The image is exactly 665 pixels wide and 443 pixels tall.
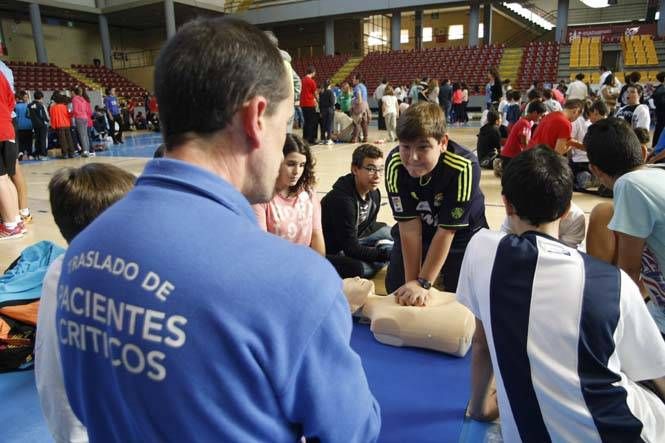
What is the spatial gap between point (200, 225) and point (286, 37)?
2828cm

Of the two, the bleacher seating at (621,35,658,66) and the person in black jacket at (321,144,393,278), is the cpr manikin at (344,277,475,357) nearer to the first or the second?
the person in black jacket at (321,144,393,278)

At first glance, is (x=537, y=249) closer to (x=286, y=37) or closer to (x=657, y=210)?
(x=657, y=210)

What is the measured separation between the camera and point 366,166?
3242 millimetres

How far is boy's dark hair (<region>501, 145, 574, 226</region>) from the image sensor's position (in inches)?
50.4

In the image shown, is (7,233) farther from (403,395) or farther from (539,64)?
(539,64)

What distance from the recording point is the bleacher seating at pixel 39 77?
55.0 feet

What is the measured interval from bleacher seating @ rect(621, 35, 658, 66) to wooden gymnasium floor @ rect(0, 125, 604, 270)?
10862mm

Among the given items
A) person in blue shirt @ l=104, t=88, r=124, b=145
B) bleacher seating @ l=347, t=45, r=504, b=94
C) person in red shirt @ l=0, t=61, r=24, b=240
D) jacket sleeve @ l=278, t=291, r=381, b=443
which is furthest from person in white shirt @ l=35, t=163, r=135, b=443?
bleacher seating @ l=347, t=45, r=504, b=94

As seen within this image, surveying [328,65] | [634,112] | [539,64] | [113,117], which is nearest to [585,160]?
[634,112]

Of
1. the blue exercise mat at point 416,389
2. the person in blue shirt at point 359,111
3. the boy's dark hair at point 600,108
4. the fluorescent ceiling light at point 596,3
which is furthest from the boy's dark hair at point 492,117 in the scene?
the fluorescent ceiling light at point 596,3

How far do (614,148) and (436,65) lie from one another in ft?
66.3

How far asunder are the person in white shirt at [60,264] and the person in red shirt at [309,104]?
9.00 metres

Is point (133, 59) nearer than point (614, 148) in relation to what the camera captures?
No

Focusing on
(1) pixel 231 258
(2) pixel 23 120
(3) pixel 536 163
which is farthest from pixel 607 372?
(2) pixel 23 120
